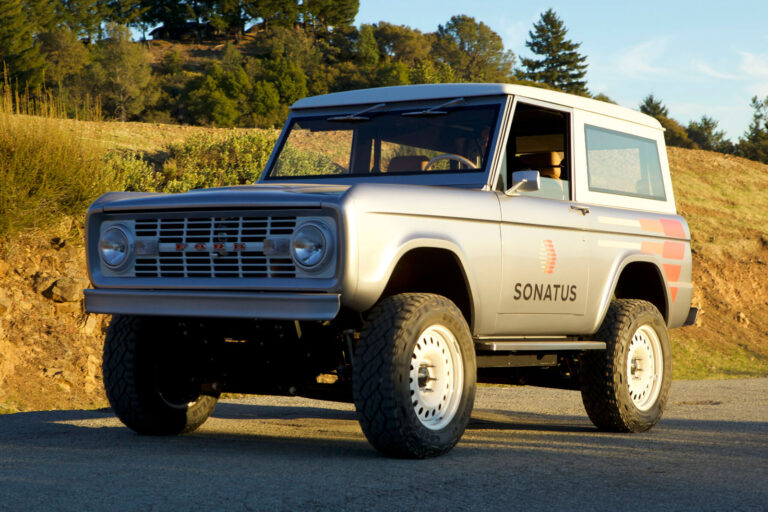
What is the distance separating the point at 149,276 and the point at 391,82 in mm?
63173

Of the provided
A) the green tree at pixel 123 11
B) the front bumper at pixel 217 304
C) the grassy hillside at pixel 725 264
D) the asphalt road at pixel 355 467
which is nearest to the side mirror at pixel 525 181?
the asphalt road at pixel 355 467

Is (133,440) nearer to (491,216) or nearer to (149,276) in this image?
(149,276)

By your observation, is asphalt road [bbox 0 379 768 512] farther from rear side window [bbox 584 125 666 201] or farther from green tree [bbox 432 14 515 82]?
green tree [bbox 432 14 515 82]

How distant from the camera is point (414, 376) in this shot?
18.6 feet

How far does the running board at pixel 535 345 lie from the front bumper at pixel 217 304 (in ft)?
4.92

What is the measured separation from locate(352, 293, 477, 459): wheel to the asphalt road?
180 mm

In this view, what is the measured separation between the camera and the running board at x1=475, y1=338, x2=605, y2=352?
647cm

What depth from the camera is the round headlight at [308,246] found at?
17.8ft

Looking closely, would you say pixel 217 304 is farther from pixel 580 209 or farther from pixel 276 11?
pixel 276 11

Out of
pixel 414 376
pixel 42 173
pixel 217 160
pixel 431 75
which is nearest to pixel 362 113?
pixel 414 376

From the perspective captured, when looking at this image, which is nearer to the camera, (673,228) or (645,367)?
(645,367)

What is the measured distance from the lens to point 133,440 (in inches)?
257

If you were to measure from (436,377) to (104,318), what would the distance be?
8.30m

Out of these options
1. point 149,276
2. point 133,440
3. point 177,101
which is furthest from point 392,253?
point 177,101
